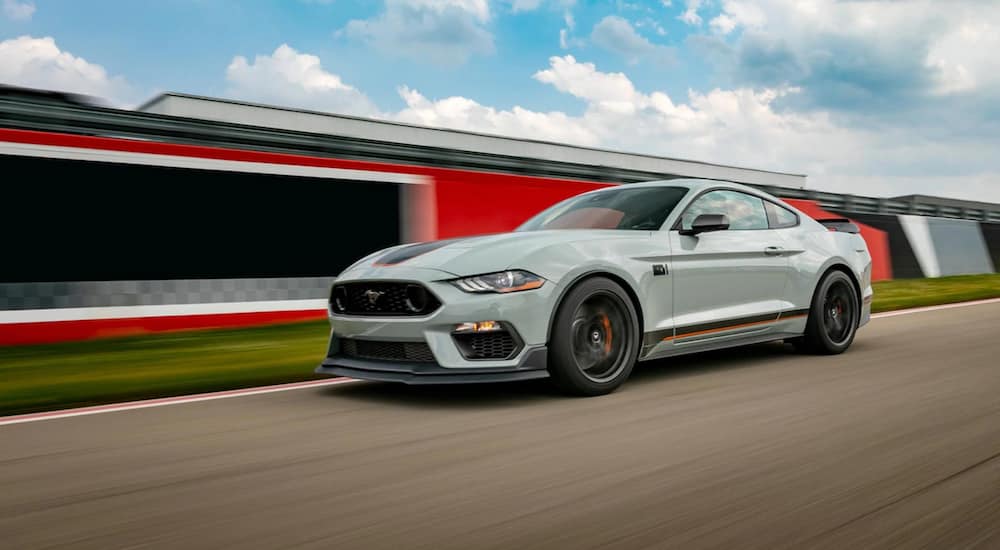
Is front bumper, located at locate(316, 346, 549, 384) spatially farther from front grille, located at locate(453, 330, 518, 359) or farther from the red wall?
the red wall

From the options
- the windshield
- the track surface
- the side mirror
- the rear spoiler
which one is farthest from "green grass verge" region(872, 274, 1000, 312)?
the track surface

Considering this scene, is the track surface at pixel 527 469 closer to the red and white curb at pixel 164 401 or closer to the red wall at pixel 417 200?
the red and white curb at pixel 164 401

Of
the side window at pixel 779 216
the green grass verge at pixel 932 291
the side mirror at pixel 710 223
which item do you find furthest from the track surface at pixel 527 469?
the green grass verge at pixel 932 291

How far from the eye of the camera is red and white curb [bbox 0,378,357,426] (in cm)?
504

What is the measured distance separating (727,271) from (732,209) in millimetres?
642

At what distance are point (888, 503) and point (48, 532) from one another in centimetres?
282

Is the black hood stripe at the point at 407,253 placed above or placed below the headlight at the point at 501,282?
above

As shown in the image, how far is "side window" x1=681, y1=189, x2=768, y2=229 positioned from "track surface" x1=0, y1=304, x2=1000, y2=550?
1250 millimetres

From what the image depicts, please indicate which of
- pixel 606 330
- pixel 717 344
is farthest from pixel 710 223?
pixel 606 330

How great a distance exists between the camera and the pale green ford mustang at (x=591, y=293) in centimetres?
501

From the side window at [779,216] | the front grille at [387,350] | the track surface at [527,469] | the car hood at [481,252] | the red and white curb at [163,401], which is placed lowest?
the track surface at [527,469]

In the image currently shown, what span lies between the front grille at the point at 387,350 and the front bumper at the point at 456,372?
4cm

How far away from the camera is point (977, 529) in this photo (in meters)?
2.85

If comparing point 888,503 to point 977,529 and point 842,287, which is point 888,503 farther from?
point 842,287
